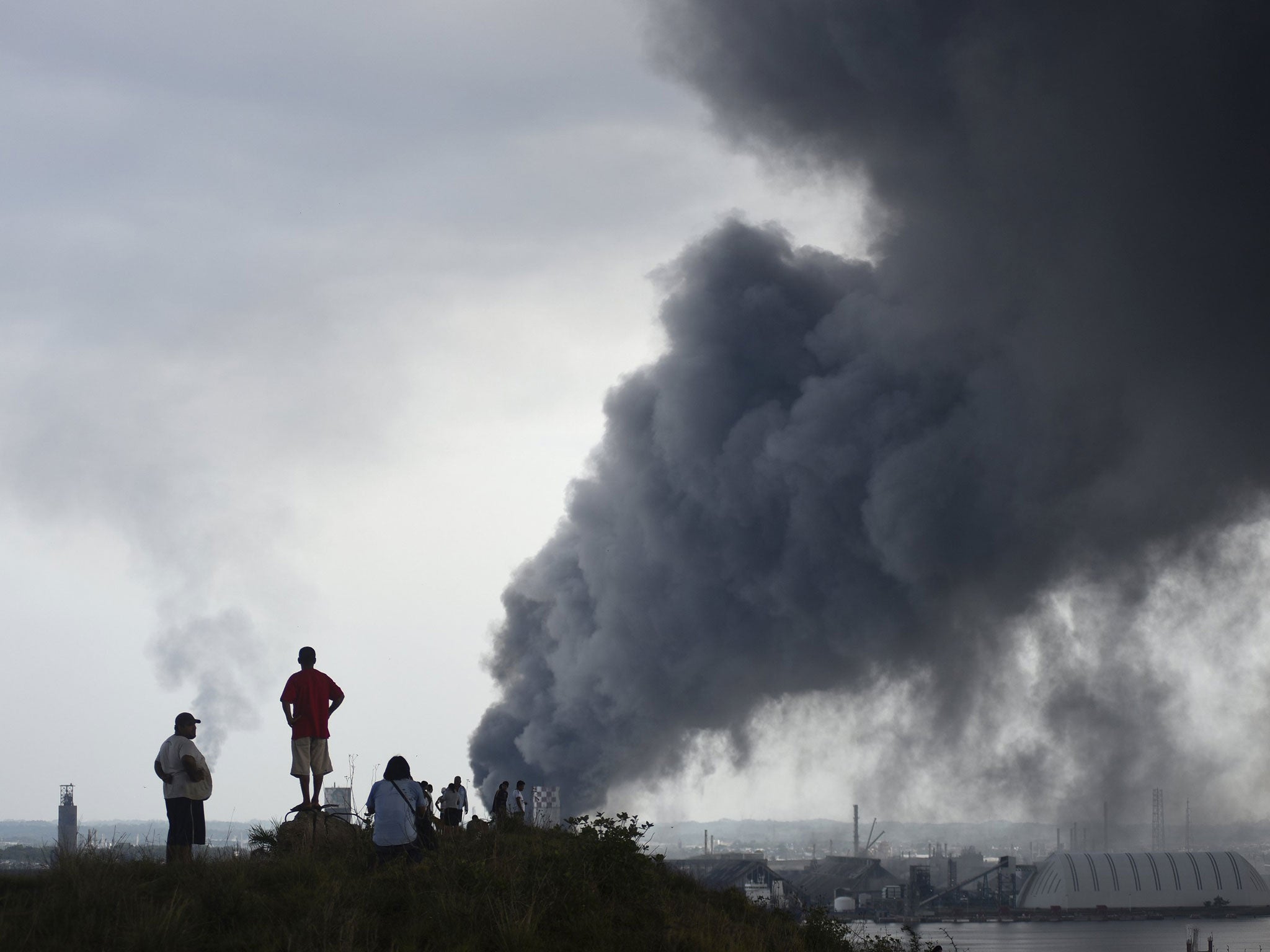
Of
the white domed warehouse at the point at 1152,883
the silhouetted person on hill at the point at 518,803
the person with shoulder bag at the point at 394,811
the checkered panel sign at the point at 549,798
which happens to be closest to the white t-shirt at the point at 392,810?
the person with shoulder bag at the point at 394,811

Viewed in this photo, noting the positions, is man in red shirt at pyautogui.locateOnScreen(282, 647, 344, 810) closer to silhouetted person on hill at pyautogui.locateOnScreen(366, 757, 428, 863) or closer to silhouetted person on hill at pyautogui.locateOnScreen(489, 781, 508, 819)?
silhouetted person on hill at pyautogui.locateOnScreen(366, 757, 428, 863)

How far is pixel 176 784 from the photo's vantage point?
1509 centimetres

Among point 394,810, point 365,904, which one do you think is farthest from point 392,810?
point 365,904

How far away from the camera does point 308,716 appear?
17.1 m

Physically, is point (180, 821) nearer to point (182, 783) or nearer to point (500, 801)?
point (182, 783)

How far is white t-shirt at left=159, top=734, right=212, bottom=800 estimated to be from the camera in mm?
15062

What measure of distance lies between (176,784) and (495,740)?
268ft

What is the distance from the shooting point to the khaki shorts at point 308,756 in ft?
56.3

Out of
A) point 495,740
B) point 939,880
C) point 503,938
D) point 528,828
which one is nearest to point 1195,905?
point 939,880

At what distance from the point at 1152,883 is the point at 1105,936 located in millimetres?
23898

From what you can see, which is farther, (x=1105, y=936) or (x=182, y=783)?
(x=1105, y=936)

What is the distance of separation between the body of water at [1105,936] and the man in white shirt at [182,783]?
102 meters

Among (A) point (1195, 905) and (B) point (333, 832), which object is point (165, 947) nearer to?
(B) point (333, 832)

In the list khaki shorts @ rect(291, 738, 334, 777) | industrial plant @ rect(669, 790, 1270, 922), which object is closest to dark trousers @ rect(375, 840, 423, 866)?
khaki shorts @ rect(291, 738, 334, 777)
